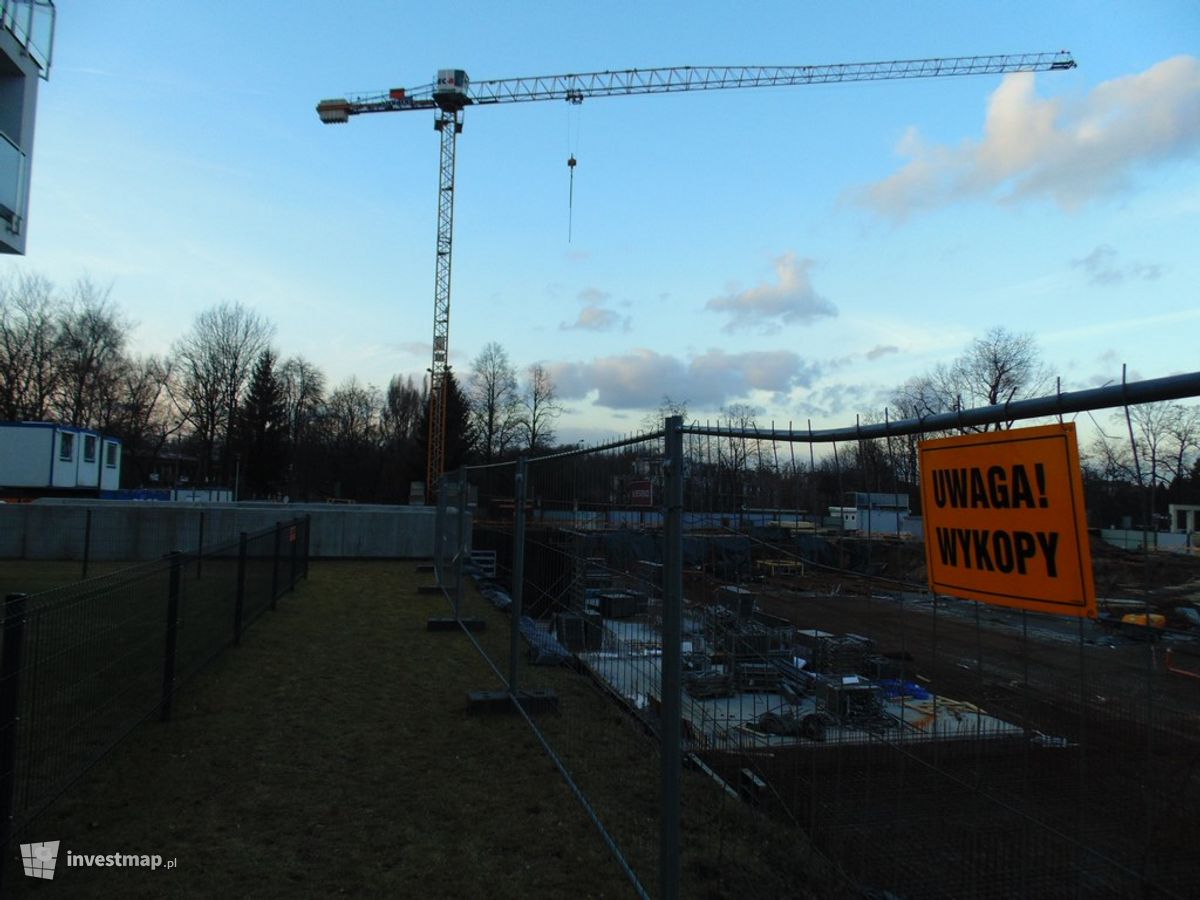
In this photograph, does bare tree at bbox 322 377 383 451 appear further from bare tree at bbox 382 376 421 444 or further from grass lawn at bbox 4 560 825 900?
grass lawn at bbox 4 560 825 900

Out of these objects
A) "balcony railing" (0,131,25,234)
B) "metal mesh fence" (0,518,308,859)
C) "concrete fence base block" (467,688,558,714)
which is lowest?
"concrete fence base block" (467,688,558,714)

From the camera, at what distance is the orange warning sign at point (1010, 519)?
6.46 ft

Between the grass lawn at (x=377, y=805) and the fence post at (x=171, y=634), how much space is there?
21 cm

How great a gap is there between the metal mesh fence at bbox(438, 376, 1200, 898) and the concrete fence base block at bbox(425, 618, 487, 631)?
4143mm

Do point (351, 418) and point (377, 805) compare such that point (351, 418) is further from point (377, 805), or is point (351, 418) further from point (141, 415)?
point (377, 805)

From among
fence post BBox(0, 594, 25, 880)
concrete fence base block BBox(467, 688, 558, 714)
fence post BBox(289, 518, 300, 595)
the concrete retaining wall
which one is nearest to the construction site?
concrete fence base block BBox(467, 688, 558, 714)

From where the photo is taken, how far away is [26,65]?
500 inches

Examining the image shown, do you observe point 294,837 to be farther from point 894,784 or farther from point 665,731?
point 894,784

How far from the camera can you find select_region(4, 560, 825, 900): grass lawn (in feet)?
11.9

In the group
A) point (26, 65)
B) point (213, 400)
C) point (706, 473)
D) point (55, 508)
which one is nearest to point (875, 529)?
point (706, 473)

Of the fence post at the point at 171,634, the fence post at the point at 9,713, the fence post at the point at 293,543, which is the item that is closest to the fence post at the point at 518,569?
the fence post at the point at 171,634

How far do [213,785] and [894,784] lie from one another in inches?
183

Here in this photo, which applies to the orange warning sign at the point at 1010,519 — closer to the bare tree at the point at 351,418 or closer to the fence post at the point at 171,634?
the fence post at the point at 171,634

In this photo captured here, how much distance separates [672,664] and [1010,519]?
1410mm
